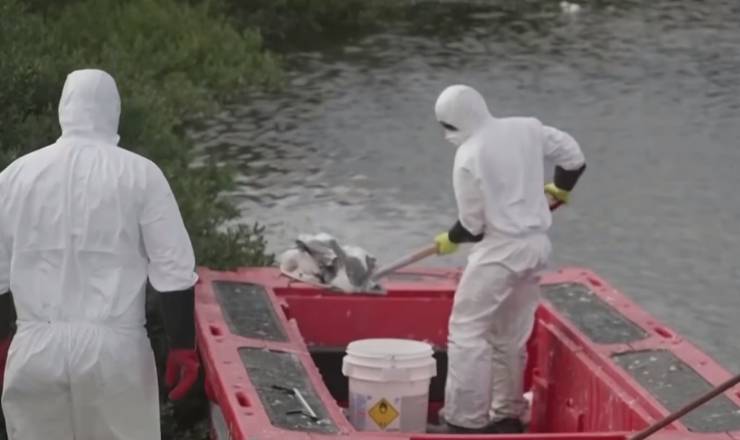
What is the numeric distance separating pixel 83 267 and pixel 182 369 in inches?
21.3

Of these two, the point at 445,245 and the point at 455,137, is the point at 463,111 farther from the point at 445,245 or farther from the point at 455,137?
the point at 445,245

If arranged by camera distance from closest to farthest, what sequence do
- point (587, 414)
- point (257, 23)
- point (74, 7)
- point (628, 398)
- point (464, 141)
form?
point (628, 398) < point (587, 414) < point (464, 141) < point (74, 7) < point (257, 23)

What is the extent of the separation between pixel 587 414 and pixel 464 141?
1363mm

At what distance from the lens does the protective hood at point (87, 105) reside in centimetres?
605

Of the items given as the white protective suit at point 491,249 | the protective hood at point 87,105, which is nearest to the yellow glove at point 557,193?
the white protective suit at point 491,249

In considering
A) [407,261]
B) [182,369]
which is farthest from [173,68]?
[182,369]

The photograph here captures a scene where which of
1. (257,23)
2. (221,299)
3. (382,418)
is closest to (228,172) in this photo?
(221,299)

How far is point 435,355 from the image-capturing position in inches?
336

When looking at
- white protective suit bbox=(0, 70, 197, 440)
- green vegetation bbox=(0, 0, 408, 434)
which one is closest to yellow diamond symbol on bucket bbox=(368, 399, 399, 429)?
green vegetation bbox=(0, 0, 408, 434)

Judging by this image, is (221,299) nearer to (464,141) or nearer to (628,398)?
(464,141)

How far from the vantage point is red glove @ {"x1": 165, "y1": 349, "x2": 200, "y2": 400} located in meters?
6.12

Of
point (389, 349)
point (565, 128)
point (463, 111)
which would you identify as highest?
point (463, 111)

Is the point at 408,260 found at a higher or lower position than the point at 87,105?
lower

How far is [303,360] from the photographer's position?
283 inches
